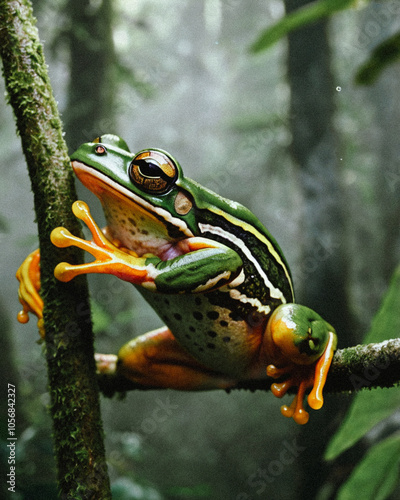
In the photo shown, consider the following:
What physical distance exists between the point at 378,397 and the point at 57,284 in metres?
1.07

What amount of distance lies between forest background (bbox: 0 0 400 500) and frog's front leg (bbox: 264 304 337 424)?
3.23 ft

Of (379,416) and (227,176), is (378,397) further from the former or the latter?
(227,176)

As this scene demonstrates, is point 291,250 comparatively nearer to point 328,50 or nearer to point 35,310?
point 328,50

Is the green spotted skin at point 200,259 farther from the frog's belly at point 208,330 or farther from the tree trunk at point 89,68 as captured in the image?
the tree trunk at point 89,68

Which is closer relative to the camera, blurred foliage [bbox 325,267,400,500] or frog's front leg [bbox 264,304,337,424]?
frog's front leg [bbox 264,304,337,424]

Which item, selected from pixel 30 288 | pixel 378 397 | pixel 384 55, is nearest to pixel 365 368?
pixel 378 397

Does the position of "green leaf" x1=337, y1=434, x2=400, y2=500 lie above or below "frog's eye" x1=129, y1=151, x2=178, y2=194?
below

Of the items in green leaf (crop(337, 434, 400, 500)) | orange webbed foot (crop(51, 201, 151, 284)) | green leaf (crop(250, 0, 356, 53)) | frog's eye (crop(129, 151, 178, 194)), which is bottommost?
green leaf (crop(337, 434, 400, 500))

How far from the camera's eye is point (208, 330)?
1356 mm

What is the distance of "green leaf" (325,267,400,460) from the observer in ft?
4.53

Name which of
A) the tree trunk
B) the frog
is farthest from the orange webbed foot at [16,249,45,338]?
the tree trunk

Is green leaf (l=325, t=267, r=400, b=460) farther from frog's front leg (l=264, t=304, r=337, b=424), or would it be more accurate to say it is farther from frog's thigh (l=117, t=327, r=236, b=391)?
frog's thigh (l=117, t=327, r=236, b=391)

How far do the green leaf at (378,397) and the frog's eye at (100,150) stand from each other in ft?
3.20

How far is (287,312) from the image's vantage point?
1.34 meters
